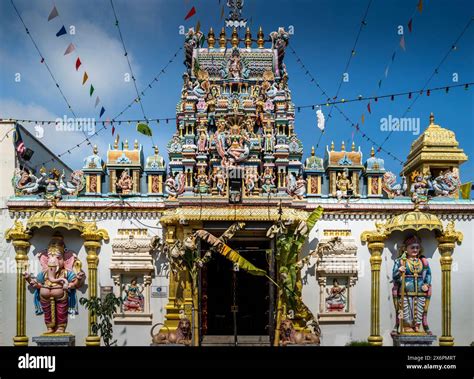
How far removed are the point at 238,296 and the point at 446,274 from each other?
5.23 meters

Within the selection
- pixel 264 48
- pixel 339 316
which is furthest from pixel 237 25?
pixel 339 316

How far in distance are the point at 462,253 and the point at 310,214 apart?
13.3 feet

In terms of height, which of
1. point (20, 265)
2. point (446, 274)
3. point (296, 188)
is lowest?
point (446, 274)

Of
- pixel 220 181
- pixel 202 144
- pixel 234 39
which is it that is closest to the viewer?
pixel 220 181

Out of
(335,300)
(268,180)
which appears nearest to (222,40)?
(268,180)

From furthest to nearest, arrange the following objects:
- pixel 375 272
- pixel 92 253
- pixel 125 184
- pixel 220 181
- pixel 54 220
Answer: pixel 125 184 < pixel 375 272 < pixel 92 253 < pixel 220 181 < pixel 54 220

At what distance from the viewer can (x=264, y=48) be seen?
16.7 meters

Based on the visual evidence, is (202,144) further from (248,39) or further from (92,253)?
(92,253)

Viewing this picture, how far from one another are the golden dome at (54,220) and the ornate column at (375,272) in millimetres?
7225

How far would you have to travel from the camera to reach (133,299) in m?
14.8

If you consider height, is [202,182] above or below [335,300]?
above

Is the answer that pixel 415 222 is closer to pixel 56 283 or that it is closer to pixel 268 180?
pixel 268 180

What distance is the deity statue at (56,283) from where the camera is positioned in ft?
47.4

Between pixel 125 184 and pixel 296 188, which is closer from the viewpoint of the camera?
pixel 296 188
